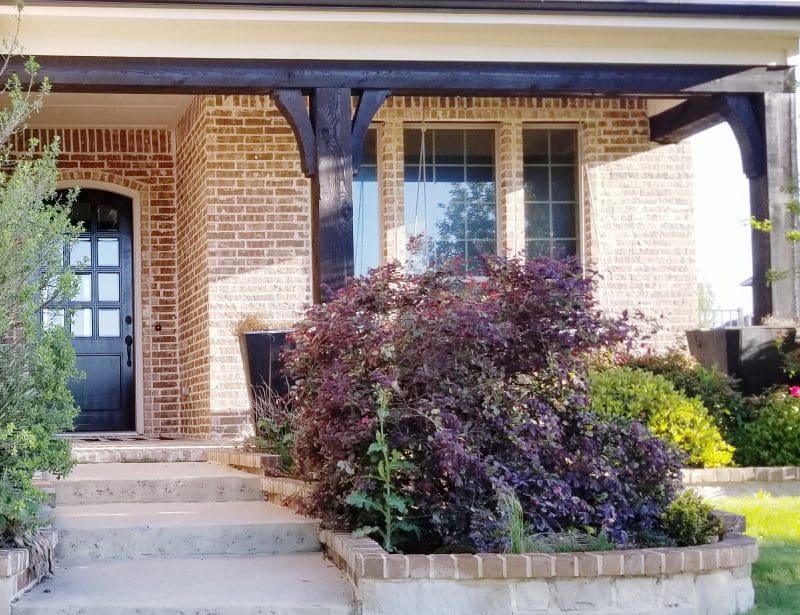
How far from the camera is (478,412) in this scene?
513 cm

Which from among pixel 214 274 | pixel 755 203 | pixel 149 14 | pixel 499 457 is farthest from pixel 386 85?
pixel 499 457

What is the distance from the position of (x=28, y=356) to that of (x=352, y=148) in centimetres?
383

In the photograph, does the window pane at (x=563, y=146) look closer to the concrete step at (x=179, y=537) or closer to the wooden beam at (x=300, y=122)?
the wooden beam at (x=300, y=122)

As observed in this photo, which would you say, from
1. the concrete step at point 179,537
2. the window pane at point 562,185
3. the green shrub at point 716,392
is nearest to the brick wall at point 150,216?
the window pane at point 562,185

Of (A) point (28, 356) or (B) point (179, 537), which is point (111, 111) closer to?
(B) point (179, 537)

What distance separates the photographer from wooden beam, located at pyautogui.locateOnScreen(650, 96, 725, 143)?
377 inches

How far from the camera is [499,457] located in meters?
5.12

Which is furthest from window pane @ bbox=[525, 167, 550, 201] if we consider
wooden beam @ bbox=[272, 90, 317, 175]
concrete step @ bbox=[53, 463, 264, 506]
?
concrete step @ bbox=[53, 463, 264, 506]

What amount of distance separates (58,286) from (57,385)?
44 cm

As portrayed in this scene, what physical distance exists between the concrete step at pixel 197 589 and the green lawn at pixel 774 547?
6.23ft

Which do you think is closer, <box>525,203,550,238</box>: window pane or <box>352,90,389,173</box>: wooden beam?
<box>352,90,389,173</box>: wooden beam

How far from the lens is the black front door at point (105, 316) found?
11.1 m

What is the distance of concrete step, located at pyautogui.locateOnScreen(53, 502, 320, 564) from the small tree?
59 cm

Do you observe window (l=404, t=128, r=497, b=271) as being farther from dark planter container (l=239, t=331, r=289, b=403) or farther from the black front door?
the black front door
